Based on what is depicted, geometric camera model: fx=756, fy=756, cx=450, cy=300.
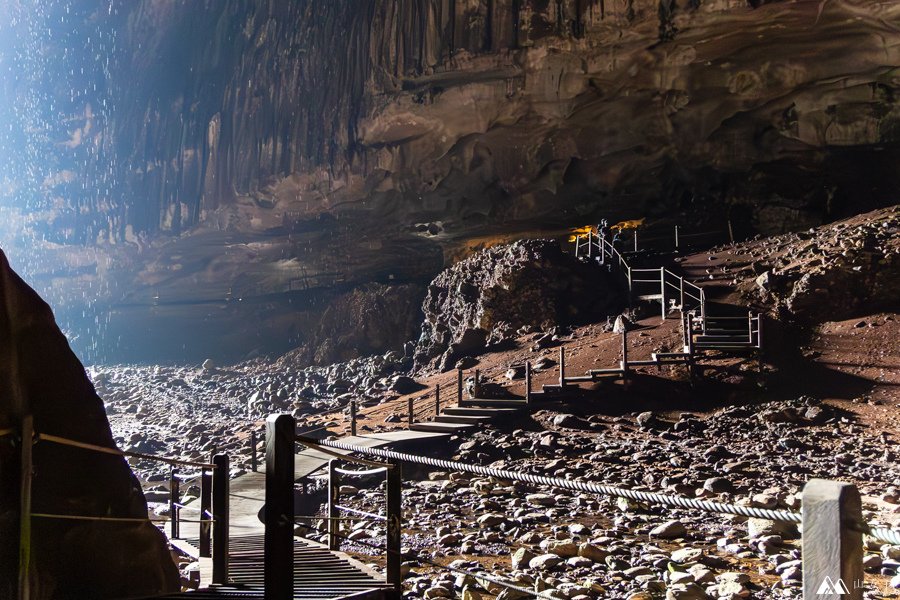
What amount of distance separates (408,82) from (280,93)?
605cm

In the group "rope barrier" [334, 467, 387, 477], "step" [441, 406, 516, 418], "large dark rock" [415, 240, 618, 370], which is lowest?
"step" [441, 406, 516, 418]

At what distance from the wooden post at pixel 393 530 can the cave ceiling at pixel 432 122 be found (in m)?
16.0

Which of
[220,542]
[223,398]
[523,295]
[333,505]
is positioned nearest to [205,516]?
[333,505]

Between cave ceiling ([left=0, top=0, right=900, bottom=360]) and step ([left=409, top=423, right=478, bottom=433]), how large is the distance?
33.6 ft

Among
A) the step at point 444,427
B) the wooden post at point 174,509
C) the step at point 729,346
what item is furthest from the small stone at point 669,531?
the step at point 729,346

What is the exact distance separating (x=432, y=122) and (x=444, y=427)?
443 inches

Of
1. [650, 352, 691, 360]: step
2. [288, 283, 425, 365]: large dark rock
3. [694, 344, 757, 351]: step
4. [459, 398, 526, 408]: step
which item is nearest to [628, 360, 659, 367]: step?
[650, 352, 691, 360]: step

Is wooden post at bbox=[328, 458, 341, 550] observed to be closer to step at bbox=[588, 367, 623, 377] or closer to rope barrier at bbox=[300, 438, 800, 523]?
rope barrier at bbox=[300, 438, 800, 523]

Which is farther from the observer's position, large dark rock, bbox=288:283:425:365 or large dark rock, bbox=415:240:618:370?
large dark rock, bbox=288:283:425:365

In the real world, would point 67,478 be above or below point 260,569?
above

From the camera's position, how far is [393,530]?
445 centimetres

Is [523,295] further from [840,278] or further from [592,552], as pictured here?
[592,552]

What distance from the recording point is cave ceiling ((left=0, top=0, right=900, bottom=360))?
63.7 ft

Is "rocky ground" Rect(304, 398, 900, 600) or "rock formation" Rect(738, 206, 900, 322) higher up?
"rock formation" Rect(738, 206, 900, 322)
